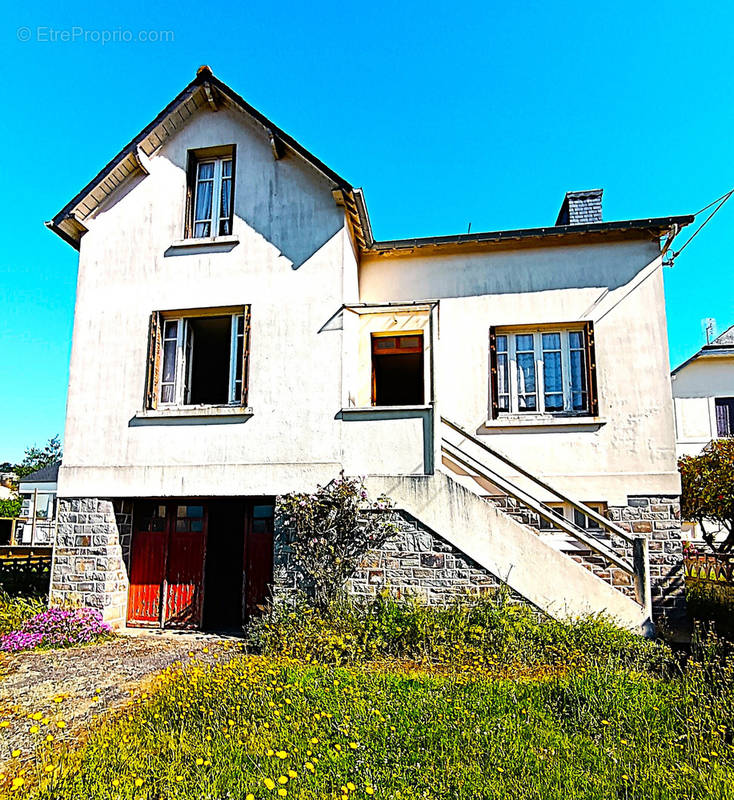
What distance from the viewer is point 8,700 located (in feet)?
23.7

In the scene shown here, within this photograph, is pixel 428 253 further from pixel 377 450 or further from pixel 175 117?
pixel 175 117

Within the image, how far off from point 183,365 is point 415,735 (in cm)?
767

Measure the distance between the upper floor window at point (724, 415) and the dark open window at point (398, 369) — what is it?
14061 mm

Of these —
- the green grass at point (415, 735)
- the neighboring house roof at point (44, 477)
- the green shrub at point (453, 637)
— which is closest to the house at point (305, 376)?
the green shrub at point (453, 637)

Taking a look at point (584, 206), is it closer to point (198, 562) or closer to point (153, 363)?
point (153, 363)

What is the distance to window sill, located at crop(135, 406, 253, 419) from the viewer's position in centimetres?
1059

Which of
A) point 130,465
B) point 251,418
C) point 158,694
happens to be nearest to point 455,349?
point 251,418

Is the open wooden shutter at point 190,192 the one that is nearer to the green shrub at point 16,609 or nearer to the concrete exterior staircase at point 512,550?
the concrete exterior staircase at point 512,550

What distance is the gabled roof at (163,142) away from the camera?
434 inches

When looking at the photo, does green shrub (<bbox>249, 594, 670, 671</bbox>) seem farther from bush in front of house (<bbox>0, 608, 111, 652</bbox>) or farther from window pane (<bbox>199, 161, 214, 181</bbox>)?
window pane (<bbox>199, 161, 214, 181</bbox>)

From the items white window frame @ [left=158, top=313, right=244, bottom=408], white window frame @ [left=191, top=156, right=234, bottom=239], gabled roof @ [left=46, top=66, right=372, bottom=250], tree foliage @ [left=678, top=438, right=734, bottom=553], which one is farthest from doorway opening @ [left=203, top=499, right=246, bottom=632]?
tree foliage @ [left=678, top=438, right=734, bottom=553]

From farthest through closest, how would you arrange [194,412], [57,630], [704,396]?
[704,396] < [194,412] < [57,630]

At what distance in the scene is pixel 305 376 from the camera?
34.6 feet

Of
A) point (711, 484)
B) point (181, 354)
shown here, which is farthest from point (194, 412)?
point (711, 484)
